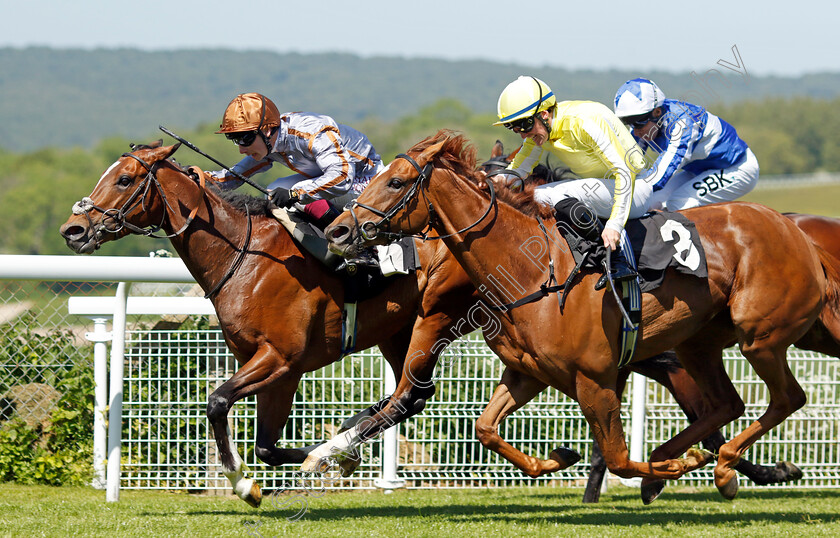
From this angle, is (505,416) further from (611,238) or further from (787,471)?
(787,471)

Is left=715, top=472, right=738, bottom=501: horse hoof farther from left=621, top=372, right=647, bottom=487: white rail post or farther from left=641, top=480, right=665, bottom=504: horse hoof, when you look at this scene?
left=621, top=372, right=647, bottom=487: white rail post

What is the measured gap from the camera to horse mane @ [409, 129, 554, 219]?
13.6 feet

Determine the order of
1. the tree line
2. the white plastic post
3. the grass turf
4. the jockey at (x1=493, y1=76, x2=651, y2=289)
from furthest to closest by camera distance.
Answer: the tree line, the white plastic post, the grass turf, the jockey at (x1=493, y1=76, x2=651, y2=289)

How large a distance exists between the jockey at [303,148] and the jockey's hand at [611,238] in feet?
4.72

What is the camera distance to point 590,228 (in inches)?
168

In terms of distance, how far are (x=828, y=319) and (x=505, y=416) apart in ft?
6.46

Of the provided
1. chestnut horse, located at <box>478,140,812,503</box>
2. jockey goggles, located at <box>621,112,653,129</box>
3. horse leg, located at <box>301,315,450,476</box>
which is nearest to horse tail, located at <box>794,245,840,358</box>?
chestnut horse, located at <box>478,140,812,503</box>

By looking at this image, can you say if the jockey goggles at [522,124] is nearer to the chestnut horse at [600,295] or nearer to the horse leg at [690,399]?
the chestnut horse at [600,295]

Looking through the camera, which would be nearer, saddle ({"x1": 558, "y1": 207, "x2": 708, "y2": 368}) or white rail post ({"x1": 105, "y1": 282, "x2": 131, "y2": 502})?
saddle ({"x1": 558, "y1": 207, "x2": 708, "y2": 368})

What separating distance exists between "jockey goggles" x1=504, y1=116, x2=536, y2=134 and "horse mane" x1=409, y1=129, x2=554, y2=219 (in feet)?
0.67

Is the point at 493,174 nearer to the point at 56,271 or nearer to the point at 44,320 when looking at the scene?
the point at 56,271

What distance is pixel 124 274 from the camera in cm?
527

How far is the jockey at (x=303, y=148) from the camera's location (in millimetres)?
4773

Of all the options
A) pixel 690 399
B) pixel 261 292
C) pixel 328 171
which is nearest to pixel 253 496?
pixel 261 292
